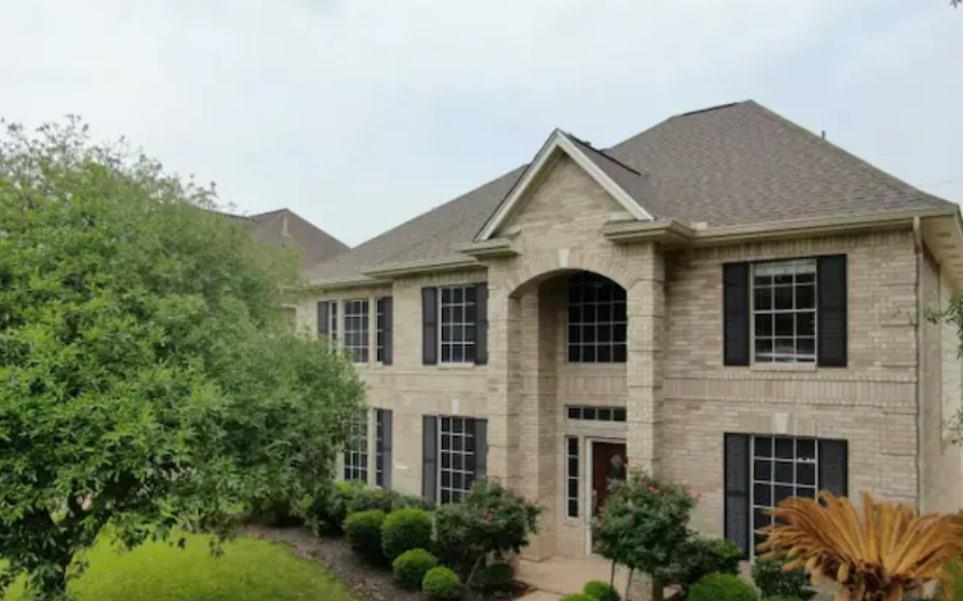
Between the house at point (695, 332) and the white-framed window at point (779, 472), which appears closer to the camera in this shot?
the house at point (695, 332)

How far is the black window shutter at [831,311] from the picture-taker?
33.8 feet

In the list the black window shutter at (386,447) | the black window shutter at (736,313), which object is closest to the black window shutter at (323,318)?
the black window shutter at (386,447)

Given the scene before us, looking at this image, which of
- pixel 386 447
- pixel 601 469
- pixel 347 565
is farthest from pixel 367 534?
pixel 601 469

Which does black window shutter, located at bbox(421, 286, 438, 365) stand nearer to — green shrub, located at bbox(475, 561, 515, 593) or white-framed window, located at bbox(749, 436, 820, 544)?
green shrub, located at bbox(475, 561, 515, 593)

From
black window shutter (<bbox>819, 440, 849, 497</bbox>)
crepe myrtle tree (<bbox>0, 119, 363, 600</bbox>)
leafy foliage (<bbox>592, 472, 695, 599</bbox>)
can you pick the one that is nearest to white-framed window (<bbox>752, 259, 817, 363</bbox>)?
black window shutter (<bbox>819, 440, 849, 497</bbox>)

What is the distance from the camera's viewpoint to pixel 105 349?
23.7 feet

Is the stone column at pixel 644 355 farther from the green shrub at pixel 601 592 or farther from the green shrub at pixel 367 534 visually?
the green shrub at pixel 367 534

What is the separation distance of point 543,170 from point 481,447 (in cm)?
614

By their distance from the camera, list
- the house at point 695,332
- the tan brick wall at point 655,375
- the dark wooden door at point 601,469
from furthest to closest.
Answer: the dark wooden door at point 601,469 → the house at point 695,332 → the tan brick wall at point 655,375

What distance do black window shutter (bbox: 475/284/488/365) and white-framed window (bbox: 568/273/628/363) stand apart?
6.21 feet

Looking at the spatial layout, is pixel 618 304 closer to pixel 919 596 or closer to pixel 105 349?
pixel 919 596

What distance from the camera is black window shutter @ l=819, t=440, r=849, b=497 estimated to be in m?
10.2

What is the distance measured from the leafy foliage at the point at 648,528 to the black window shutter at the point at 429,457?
575cm

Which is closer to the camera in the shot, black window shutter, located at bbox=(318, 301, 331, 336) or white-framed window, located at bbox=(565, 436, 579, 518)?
white-framed window, located at bbox=(565, 436, 579, 518)
